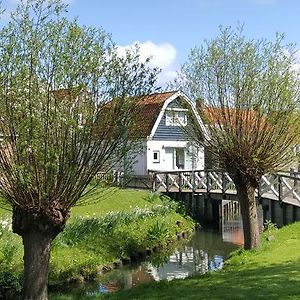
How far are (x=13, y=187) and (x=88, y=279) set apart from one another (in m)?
6.98

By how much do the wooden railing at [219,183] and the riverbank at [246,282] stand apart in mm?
4190

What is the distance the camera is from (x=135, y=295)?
445 inches

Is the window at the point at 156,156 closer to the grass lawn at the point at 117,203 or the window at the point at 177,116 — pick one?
the grass lawn at the point at 117,203

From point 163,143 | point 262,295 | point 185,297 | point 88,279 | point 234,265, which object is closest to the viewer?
point 262,295

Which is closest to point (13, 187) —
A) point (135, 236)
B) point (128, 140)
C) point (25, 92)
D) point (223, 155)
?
point (25, 92)

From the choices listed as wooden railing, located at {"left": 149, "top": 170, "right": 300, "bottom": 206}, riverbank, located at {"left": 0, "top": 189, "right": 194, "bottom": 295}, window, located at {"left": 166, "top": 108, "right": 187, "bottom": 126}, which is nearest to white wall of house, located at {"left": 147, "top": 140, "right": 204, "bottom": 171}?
wooden railing, located at {"left": 149, "top": 170, "right": 300, "bottom": 206}

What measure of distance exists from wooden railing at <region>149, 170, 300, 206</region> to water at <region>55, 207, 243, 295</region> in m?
2.22

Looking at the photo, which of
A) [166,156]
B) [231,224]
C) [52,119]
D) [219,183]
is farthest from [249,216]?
[166,156]

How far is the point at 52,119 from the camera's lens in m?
9.02

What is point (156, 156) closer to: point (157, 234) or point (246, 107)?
point (157, 234)

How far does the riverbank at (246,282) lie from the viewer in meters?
10.00

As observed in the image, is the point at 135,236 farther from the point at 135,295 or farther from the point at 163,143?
the point at 163,143

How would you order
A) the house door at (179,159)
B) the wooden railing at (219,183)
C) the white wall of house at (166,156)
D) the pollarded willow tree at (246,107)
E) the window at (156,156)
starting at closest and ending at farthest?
the pollarded willow tree at (246,107)
the wooden railing at (219,183)
the white wall of house at (166,156)
the window at (156,156)
the house door at (179,159)

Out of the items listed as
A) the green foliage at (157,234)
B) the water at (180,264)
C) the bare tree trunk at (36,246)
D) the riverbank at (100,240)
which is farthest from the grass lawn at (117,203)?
the bare tree trunk at (36,246)
